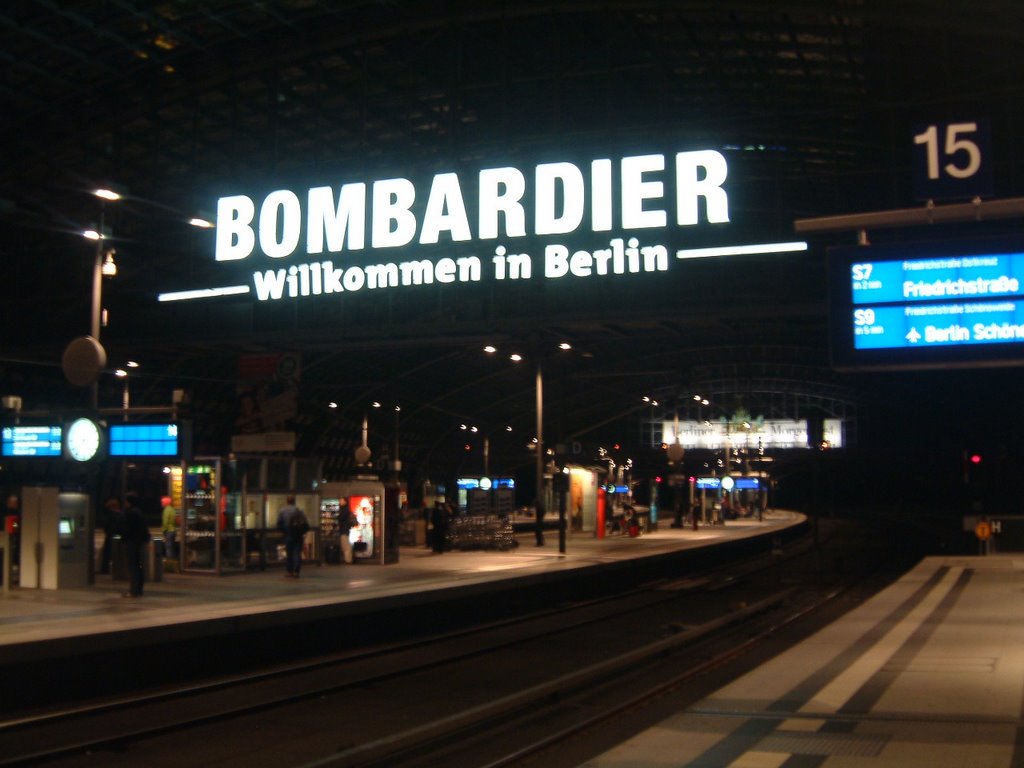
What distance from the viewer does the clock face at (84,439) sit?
20.7m

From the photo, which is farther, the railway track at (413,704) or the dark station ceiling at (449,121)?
the dark station ceiling at (449,121)

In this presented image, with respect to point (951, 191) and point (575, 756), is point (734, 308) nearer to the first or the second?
point (951, 191)

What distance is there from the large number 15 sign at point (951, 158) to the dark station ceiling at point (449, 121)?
415 inches

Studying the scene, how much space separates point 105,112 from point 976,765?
27.5 metres

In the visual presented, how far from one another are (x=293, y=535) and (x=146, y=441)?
3.85 meters

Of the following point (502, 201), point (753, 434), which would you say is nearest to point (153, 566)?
point (502, 201)

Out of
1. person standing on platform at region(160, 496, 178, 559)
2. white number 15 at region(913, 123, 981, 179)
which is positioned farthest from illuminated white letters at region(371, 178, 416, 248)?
white number 15 at region(913, 123, 981, 179)

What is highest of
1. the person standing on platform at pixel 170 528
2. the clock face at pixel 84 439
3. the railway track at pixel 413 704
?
the clock face at pixel 84 439

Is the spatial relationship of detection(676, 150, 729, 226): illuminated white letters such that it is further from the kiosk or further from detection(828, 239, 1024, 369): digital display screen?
detection(828, 239, 1024, 369): digital display screen

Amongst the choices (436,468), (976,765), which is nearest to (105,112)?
(976,765)

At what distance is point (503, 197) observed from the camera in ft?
83.7

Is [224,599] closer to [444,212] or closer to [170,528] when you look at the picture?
[170,528]

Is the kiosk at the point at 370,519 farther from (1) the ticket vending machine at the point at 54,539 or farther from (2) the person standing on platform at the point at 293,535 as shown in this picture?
(1) the ticket vending machine at the point at 54,539

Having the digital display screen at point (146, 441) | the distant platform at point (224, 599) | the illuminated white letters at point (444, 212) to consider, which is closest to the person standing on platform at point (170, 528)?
the distant platform at point (224, 599)
